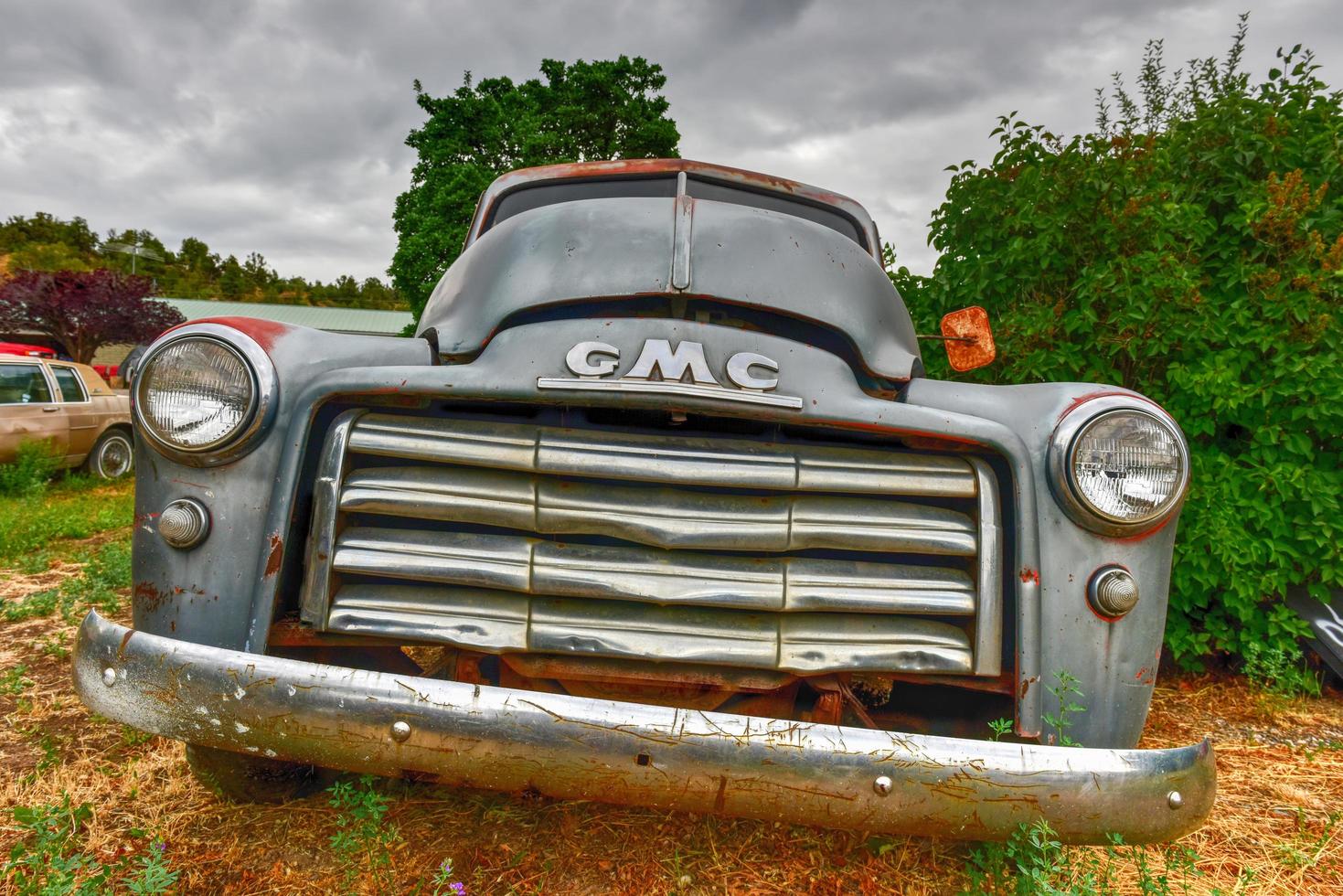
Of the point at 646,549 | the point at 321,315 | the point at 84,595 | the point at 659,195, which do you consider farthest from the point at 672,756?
the point at 321,315

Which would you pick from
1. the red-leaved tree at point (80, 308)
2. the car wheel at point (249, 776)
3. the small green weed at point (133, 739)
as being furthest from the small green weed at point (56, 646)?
the red-leaved tree at point (80, 308)

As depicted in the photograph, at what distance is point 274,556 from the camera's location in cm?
158

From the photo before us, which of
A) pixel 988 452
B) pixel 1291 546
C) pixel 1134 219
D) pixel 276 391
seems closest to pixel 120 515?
pixel 276 391

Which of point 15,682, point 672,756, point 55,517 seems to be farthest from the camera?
point 55,517

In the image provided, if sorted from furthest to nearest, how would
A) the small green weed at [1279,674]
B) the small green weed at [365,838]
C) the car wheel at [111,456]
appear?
the car wheel at [111,456] < the small green weed at [1279,674] < the small green weed at [365,838]

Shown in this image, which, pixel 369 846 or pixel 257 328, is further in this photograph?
pixel 369 846

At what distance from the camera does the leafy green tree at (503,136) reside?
1533cm

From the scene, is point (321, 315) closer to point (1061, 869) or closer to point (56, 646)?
point (56, 646)

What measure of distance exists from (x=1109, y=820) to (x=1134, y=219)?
287 cm

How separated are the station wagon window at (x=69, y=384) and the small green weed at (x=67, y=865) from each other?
785 centimetres

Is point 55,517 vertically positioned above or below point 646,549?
below

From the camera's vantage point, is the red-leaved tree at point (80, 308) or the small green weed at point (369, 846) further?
the red-leaved tree at point (80, 308)

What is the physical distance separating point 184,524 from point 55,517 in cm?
572

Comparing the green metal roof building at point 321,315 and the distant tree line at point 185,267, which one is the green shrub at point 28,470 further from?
the distant tree line at point 185,267
